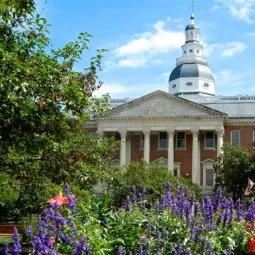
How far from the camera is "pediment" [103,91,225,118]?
6588 cm

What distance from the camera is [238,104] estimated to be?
231 ft

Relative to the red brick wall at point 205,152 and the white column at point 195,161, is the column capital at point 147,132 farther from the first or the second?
the red brick wall at point 205,152

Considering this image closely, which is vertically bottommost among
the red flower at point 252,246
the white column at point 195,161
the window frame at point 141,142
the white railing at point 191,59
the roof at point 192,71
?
the red flower at point 252,246

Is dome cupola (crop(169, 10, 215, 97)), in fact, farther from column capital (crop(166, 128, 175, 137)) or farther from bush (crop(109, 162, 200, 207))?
bush (crop(109, 162, 200, 207))

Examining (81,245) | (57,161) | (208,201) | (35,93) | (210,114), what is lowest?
(81,245)

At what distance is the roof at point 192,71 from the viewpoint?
375 ft

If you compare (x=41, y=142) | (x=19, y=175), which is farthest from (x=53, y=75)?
(x=19, y=175)

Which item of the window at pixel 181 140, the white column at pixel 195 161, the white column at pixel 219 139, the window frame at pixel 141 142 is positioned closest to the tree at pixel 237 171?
the white column at pixel 219 139

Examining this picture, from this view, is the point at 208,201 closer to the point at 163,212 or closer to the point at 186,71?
the point at 163,212

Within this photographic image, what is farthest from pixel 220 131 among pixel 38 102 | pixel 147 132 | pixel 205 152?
pixel 38 102

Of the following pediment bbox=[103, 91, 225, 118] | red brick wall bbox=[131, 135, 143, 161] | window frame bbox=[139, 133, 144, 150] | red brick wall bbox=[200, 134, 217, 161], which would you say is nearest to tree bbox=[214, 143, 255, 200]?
pediment bbox=[103, 91, 225, 118]

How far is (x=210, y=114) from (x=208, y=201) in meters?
56.6

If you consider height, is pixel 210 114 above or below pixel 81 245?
above

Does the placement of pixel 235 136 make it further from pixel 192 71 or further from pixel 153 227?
pixel 153 227
